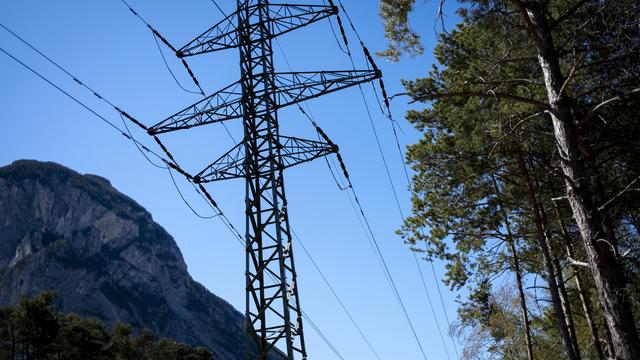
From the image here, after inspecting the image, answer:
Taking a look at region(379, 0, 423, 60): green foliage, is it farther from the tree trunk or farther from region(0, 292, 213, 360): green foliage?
region(0, 292, 213, 360): green foliage

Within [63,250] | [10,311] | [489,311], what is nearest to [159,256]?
[63,250]

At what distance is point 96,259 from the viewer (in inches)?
6156

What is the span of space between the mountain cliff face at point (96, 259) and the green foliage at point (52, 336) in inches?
4351

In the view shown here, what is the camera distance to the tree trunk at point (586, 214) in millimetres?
5973

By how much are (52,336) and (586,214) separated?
31.0 metres

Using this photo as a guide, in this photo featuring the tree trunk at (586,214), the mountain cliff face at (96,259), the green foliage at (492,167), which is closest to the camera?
the tree trunk at (586,214)

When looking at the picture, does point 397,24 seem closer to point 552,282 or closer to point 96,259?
point 552,282

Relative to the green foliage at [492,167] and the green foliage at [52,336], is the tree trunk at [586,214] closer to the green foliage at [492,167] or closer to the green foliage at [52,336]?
the green foliage at [492,167]

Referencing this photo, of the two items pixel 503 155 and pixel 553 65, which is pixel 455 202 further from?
pixel 553 65

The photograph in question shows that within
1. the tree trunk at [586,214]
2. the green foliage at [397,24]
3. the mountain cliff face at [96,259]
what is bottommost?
the tree trunk at [586,214]

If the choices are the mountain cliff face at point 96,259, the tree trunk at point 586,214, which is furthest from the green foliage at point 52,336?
the mountain cliff face at point 96,259

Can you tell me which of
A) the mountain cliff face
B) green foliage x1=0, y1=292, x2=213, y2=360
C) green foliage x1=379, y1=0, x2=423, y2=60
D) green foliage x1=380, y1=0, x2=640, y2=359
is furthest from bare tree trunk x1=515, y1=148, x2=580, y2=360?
the mountain cliff face

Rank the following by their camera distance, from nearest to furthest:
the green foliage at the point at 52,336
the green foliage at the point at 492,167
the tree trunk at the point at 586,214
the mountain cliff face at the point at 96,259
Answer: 1. the tree trunk at the point at 586,214
2. the green foliage at the point at 492,167
3. the green foliage at the point at 52,336
4. the mountain cliff face at the point at 96,259

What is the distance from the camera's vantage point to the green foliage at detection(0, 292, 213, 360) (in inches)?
1177
